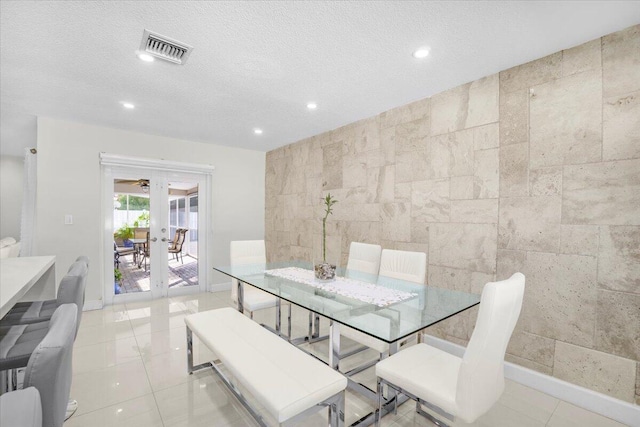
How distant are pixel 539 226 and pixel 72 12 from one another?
3.66 m

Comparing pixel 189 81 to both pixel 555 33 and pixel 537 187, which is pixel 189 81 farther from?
pixel 537 187

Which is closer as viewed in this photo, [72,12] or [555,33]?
[72,12]

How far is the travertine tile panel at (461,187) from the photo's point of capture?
8.84 ft

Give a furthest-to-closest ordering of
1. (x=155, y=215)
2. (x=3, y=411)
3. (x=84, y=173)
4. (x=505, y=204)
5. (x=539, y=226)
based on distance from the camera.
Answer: (x=155, y=215) < (x=84, y=173) < (x=505, y=204) < (x=539, y=226) < (x=3, y=411)

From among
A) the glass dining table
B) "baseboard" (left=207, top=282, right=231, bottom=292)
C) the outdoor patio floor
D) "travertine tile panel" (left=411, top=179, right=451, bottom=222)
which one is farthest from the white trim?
"travertine tile panel" (left=411, top=179, right=451, bottom=222)

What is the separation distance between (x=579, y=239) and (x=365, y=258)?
1.75m

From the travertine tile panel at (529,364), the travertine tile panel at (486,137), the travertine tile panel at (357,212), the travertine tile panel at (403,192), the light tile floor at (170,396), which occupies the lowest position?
the light tile floor at (170,396)

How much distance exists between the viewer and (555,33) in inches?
78.2

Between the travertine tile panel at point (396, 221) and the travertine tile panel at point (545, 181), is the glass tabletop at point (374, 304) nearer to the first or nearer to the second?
the travertine tile panel at point (396, 221)

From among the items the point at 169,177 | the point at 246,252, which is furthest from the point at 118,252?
the point at 246,252

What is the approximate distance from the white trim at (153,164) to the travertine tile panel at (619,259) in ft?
16.5

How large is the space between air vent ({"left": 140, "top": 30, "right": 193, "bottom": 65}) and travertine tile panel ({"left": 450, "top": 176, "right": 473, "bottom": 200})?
2600mm

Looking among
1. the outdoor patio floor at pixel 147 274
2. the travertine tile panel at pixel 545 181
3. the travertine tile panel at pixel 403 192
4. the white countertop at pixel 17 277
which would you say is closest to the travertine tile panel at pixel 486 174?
the travertine tile panel at pixel 545 181

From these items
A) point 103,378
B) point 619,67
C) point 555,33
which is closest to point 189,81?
point 103,378
